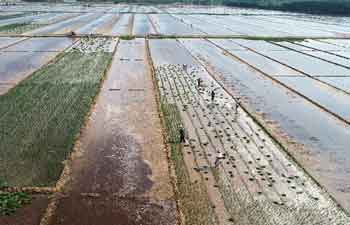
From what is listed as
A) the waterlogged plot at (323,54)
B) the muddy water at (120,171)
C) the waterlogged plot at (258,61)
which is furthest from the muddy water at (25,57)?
the waterlogged plot at (323,54)

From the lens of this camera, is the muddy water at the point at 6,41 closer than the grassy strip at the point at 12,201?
No

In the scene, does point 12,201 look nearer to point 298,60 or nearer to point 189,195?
point 189,195

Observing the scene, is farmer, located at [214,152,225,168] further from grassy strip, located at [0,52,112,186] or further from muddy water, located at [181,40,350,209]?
grassy strip, located at [0,52,112,186]

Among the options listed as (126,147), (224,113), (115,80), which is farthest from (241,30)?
(126,147)

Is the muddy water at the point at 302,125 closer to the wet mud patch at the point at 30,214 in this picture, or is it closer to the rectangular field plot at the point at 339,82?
the rectangular field plot at the point at 339,82

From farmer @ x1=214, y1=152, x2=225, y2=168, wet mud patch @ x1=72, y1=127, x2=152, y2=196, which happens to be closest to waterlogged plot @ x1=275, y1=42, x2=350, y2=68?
farmer @ x1=214, y1=152, x2=225, y2=168

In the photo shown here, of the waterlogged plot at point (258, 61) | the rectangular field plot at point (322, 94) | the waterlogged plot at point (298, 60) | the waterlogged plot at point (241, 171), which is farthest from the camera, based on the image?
the waterlogged plot at point (298, 60)
